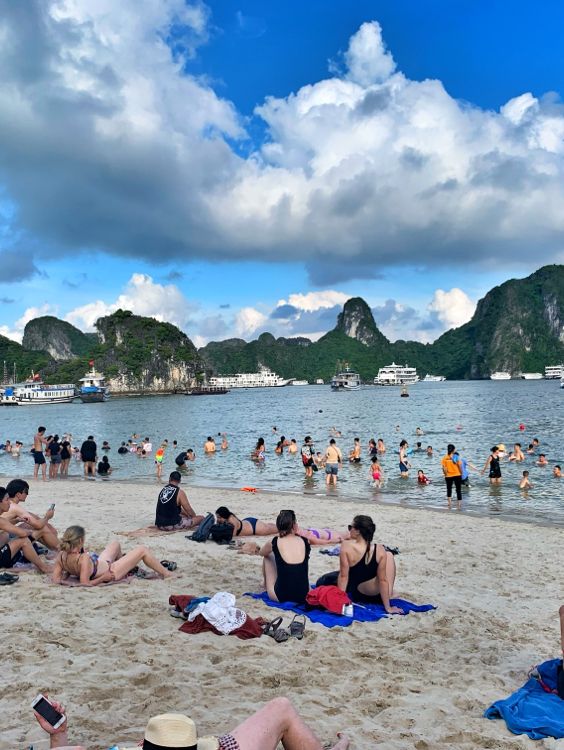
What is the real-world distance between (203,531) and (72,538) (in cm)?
365

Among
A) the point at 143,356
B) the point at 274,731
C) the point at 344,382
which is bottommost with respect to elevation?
the point at 274,731

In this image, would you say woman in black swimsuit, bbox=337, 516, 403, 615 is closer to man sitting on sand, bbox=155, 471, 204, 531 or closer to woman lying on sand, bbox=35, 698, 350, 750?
woman lying on sand, bbox=35, 698, 350, 750

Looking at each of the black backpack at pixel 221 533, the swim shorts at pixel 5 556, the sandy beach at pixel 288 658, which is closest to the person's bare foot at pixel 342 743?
the sandy beach at pixel 288 658

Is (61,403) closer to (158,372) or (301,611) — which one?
(158,372)

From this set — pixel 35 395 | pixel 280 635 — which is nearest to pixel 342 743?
pixel 280 635

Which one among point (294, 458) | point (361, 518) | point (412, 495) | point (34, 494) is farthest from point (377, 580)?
point (294, 458)

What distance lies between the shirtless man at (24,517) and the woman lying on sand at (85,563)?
1.08 m

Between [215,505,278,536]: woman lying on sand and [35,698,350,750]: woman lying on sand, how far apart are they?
6.80 m

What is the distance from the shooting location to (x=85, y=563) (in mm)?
7289

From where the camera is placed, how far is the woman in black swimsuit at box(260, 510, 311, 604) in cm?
686

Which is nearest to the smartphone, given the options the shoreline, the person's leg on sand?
the person's leg on sand

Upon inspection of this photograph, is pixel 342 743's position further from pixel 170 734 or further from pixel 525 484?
pixel 525 484

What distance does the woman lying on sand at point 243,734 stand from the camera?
2510 millimetres

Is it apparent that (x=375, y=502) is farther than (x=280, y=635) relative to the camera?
Yes
